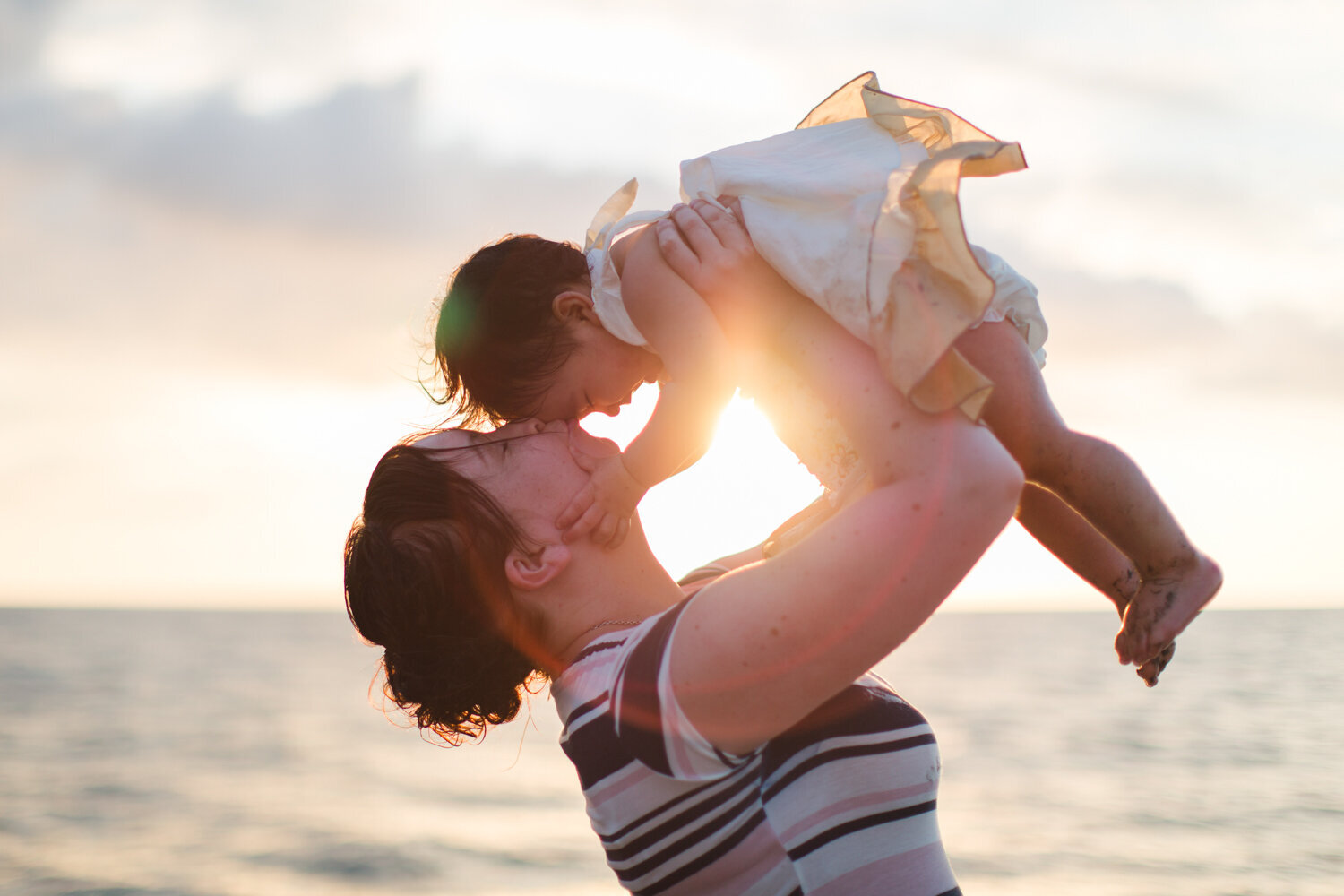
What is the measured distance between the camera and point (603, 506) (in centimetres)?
183

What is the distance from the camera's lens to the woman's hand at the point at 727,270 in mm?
1444

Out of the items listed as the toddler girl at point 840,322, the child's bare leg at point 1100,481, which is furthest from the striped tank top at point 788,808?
the child's bare leg at point 1100,481

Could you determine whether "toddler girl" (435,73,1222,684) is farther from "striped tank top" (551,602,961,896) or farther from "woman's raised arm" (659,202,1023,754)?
"striped tank top" (551,602,961,896)

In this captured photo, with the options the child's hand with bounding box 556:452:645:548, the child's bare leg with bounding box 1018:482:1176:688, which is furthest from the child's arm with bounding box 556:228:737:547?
the child's bare leg with bounding box 1018:482:1176:688

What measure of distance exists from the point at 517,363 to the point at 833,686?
44.4 inches

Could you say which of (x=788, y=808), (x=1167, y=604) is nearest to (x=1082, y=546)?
(x=1167, y=604)

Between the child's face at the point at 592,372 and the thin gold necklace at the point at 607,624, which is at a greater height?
the child's face at the point at 592,372

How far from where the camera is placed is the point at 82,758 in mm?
16016

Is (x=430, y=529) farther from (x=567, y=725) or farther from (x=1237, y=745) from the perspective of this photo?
(x=1237, y=745)

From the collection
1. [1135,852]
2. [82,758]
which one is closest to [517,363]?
[1135,852]

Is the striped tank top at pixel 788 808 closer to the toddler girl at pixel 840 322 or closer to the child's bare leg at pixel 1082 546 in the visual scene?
the toddler girl at pixel 840 322

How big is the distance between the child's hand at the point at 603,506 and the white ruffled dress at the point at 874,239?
314 mm

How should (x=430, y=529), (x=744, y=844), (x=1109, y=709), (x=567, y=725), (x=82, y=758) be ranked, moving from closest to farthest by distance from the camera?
(x=744, y=844) < (x=567, y=725) < (x=430, y=529) < (x=82, y=758) < (x=1109, y=709)

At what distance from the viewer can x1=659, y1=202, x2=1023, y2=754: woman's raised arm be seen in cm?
116
